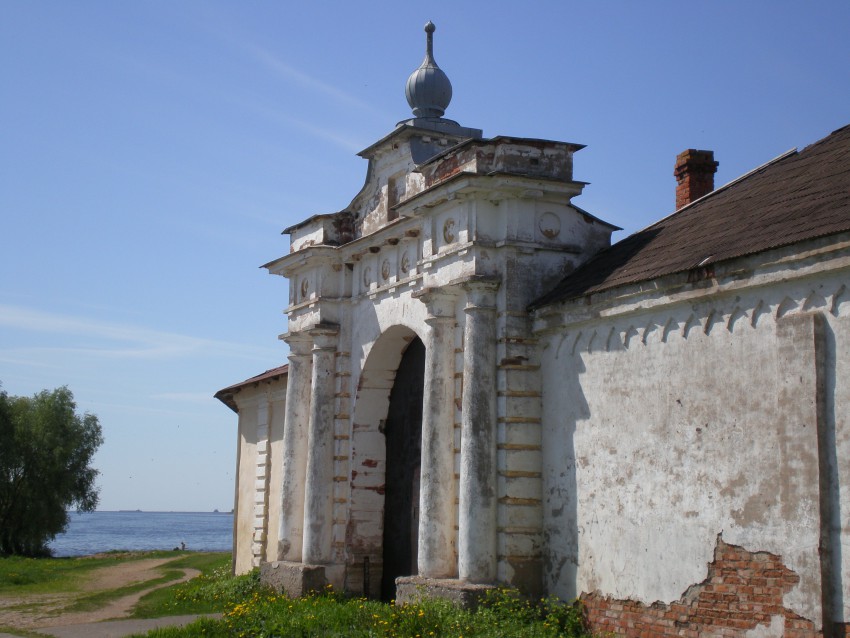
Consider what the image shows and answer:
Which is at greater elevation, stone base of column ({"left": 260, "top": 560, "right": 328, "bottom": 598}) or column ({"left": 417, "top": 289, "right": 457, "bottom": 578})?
column ({"left": 417, "top": 289, "right": 457, "bottom": 578})

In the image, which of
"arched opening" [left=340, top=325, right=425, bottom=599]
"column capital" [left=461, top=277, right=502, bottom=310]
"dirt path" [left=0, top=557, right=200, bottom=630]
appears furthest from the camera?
"dirt path" [left=0, top=557, right=200, bottom=630]

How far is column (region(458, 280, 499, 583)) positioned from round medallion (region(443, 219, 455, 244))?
2.69 ft

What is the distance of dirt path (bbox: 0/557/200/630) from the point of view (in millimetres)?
14602

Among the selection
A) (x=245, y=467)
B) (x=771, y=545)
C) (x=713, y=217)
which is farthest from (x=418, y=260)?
(x=245, y=467)

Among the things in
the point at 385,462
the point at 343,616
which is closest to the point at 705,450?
the point at 343,616

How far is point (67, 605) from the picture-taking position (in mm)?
16719

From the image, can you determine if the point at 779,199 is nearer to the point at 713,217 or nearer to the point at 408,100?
the point at 713,217

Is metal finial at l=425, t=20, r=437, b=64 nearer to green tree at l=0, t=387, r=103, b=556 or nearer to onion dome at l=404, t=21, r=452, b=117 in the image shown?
onion dome at l=404, t=21, r=452, b=117

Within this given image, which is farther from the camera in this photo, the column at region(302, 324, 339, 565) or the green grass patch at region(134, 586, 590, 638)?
the column at region(302, 324, 339, 565)

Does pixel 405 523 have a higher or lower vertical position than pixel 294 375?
lower

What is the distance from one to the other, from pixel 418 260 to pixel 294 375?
11.4 feet

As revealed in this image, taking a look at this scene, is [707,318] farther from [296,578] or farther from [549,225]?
[296,578]

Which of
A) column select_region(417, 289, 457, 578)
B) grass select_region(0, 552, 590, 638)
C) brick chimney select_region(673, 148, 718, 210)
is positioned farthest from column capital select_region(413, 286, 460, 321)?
brick chimney select_region(673, 148, 718, 210)

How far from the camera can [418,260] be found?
1312 cm
